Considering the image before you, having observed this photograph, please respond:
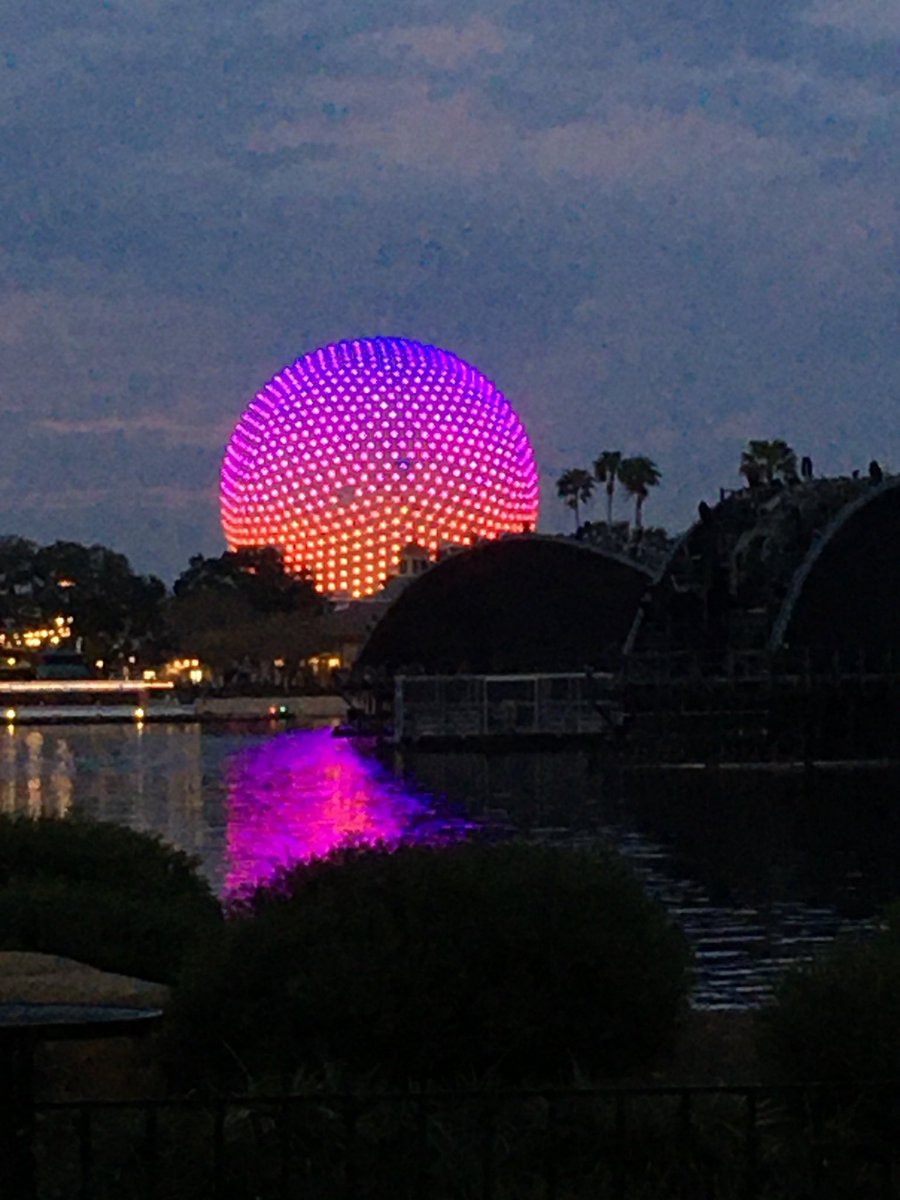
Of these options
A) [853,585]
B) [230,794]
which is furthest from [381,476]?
[230,794]

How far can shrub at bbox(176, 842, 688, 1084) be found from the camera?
11289 millimetres

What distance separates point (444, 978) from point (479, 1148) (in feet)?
7.68

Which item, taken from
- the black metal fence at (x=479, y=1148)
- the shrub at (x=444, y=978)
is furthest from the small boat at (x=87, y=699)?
the black metal fence at (x=479, y=1148)

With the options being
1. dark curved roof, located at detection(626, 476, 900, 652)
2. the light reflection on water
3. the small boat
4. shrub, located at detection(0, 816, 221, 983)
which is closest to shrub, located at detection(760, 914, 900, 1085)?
shrub, located at detection(0, 816, 221, 983)

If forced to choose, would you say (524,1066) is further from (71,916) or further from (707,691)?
(707,691)

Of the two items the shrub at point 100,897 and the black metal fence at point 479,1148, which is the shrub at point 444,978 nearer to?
the shrub at point 100,897

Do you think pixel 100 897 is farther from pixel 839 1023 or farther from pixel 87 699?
pixel 87 699

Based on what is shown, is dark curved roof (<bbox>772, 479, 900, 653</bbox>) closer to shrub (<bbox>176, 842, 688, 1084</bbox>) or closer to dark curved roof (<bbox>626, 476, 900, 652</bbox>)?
dark curved roof (<bbox>626, 476, 900, 652</bbox>)

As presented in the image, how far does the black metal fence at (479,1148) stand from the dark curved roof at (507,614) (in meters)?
112

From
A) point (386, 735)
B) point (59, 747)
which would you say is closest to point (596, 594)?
point (386, 735)

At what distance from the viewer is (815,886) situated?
35.1 meters

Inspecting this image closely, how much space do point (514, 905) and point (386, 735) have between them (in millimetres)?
87246

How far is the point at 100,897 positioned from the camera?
52.5 feet

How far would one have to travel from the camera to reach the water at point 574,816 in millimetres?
30578
